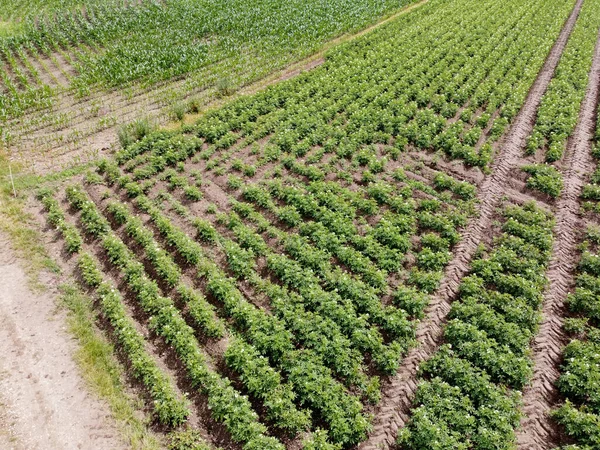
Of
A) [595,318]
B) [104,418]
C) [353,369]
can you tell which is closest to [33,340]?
[104,418]

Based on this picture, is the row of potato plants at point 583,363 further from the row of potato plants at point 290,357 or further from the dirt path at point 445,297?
the row of potato plants at point 290,357

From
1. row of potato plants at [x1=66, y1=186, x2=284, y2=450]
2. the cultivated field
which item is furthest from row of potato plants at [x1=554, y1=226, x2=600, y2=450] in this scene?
row of potato plants at [x1=66, y1=186, x2=284, y2=450]

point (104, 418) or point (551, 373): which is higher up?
point (104, 418)

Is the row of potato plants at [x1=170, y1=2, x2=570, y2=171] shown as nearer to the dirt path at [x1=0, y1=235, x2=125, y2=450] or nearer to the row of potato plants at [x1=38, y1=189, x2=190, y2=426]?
the row of potato plants at [x1=38, y1=189, x2=190, y2=426]

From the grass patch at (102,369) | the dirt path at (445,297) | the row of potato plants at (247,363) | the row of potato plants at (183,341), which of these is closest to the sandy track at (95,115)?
the row of potato plants at (183,341)

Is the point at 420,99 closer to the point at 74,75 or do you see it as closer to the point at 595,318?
the point at 595,318

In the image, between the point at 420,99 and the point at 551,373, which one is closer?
the point at 551,373

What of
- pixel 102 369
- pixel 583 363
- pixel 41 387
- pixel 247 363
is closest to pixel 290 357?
pixel 247 363
